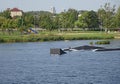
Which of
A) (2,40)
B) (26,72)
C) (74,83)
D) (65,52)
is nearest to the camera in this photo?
(74,83)

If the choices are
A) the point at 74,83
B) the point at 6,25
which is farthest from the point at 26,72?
the point at 6,25

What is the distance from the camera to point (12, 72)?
4166 centimetres

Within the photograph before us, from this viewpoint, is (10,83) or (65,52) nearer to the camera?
(10,83)

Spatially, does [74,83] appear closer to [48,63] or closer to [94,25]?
[48,63]

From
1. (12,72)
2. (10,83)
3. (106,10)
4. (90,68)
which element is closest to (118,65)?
(90,68)

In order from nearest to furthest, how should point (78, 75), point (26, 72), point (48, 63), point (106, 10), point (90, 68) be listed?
1. point (78, 75)
2. point (26, 72)
3. point (90, 68)
4. point (48, 63)
5. point (106, 10)

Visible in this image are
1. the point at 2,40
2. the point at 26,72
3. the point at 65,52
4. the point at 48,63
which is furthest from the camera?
the point at 2,40

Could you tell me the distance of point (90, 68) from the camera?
44281 millimetres

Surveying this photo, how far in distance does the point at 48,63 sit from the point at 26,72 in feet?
30.0

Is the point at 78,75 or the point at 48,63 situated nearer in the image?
the point at 78,75

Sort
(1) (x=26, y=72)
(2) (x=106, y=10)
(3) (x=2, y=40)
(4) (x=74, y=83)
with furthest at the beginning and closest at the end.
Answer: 1. (2) (x=106, y=10)
2. (3) (x=2, y=40)
3. (1) (x=26, y=72)
4. (4) (x=74, y=83)

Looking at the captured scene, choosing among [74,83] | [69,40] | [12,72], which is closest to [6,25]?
[69,40]

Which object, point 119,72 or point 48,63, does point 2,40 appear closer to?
point 48,63

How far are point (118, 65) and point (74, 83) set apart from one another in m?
13.7
